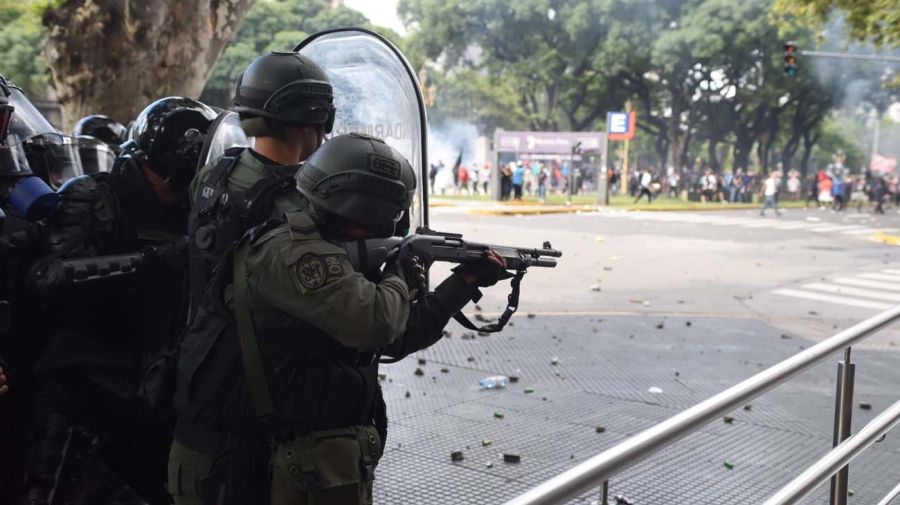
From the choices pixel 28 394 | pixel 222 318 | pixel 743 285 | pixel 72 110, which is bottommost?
pixel 743 285

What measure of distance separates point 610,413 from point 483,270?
2957 millimetres

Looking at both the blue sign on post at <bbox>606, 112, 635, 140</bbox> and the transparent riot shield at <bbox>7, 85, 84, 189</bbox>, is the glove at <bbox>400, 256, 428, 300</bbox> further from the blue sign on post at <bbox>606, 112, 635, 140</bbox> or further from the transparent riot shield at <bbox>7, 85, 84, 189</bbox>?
the blue sign on post at <bbox>606, 112, 635, 140</bbox>

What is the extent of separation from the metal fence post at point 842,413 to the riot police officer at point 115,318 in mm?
1998

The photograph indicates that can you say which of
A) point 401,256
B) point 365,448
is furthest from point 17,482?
point 401,256

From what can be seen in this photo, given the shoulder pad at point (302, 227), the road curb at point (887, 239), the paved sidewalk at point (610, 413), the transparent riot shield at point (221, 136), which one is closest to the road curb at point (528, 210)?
the road curb at point (887, 239)

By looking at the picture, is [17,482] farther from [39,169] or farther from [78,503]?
[39,169]

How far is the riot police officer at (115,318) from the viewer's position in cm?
256

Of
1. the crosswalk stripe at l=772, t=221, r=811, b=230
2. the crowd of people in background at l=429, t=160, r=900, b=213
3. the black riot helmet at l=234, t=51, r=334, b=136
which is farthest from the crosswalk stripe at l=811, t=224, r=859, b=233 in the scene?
the black riot helmet at l=234, t=51, r=334, b=136

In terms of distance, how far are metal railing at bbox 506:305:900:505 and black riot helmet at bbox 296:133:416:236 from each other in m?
0.76

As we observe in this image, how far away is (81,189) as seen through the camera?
2.67m

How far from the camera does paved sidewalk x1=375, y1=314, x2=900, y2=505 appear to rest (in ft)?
12.5

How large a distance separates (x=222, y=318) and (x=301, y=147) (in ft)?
1.72

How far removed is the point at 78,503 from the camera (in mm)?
2588

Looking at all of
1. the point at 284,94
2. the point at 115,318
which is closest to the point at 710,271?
the point at 115,318
